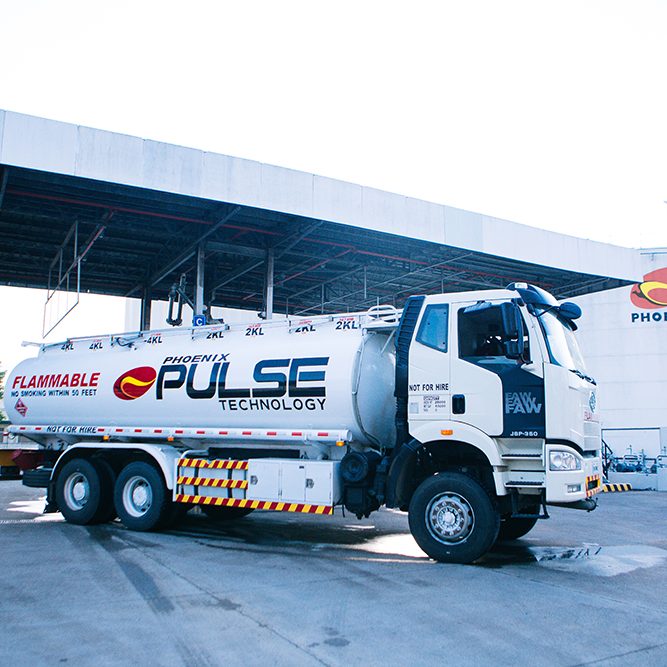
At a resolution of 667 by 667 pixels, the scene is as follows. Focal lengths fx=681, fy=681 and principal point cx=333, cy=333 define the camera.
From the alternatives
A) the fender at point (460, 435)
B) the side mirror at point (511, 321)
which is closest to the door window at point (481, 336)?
the side mirror at point (511, 321)

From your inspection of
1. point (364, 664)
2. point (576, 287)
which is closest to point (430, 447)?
point (364, 664)

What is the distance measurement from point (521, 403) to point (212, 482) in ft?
15.6

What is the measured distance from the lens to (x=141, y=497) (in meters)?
10.8

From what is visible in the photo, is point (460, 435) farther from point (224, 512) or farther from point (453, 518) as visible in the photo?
point (224, 512)

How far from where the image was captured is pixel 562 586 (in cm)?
705

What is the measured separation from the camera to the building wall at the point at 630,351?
26.9m

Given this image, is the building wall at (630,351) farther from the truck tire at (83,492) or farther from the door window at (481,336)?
the truck tire at (83,492)

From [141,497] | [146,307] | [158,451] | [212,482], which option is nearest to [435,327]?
[212,482]

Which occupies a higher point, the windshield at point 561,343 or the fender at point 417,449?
the windshield at point 561,343

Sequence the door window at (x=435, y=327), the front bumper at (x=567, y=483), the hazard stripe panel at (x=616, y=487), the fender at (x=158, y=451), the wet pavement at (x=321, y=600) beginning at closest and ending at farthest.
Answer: the wet pavement at (x=321, y=600) → the front bumper at (x=567, y=483) → the door window at (x=435, y=327) → the fender at (x=158, y=451) → the hazard stripe panel at (x=616, y=487)

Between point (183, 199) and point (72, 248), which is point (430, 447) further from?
point (72, 248)

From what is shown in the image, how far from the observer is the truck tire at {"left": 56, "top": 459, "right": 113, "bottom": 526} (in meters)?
11.1

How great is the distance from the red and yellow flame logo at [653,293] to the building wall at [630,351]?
4 cm

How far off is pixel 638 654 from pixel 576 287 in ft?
64.9
